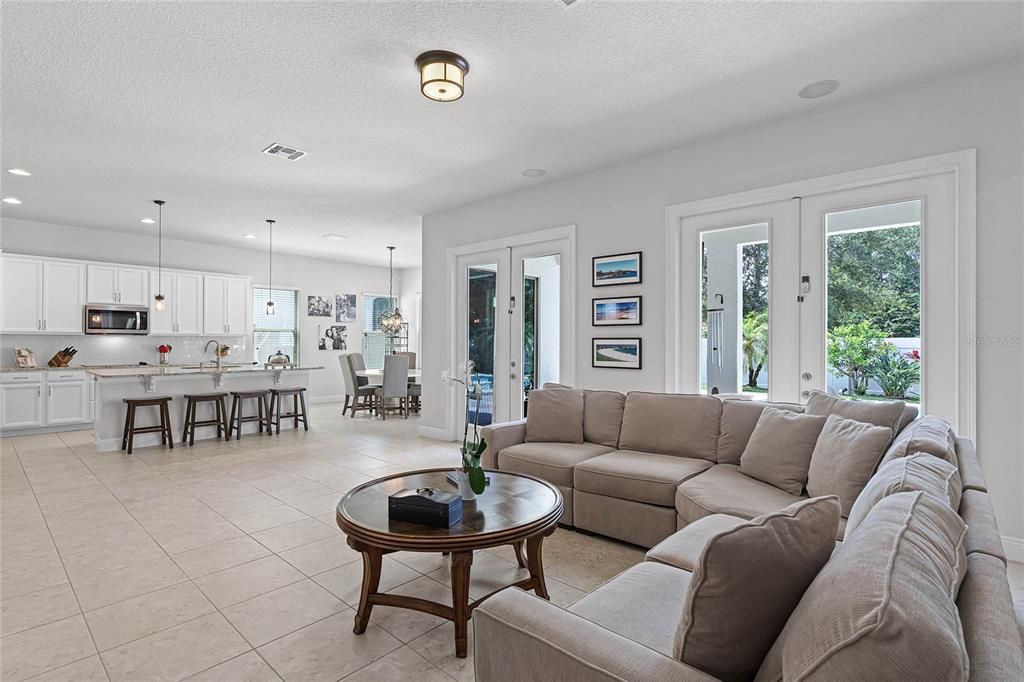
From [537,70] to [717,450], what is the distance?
2.59 meters

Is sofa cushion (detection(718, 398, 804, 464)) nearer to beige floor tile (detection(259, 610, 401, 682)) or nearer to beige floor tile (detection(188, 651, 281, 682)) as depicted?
beige floor tile (detection(259, 610, 401, 682))

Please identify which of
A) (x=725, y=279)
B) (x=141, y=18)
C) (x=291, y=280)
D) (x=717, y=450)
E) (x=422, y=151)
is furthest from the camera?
(x=291, y=280)

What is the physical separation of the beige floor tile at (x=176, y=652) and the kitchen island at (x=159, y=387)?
4.76 metres

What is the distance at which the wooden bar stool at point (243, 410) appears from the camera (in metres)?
6.59

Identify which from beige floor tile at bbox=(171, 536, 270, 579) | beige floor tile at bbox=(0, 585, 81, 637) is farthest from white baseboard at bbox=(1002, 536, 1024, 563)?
beige floor tile at bbox=(0, 585, 81, 637)

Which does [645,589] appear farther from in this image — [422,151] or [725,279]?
[422,151]

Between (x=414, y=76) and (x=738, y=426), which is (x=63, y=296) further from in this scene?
(x=738, y=426)

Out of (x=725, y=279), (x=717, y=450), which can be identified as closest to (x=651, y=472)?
(x=717, y=450)

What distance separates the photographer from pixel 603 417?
3936 mm

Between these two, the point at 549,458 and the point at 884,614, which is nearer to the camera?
the point at 884,614

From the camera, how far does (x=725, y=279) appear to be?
4.25 m

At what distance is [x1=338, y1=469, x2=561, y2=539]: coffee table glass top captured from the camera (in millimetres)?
2156

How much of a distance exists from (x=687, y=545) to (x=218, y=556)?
8.46 feet

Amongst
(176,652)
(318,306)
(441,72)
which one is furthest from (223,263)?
(176,652)
